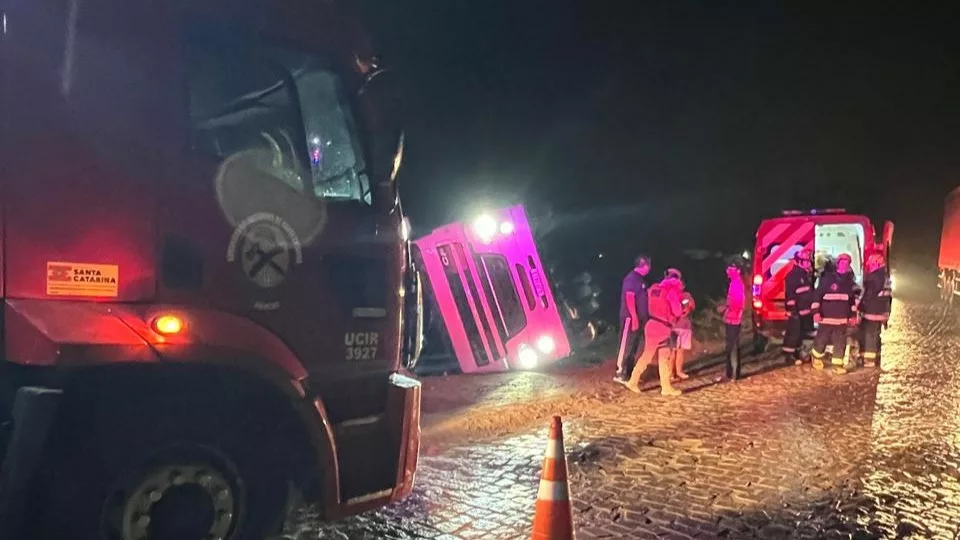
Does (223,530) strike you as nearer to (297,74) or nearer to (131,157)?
(131,157)

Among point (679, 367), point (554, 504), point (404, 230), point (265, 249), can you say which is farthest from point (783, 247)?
point (265, 249)

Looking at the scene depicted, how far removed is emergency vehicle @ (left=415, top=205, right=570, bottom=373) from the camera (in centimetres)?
1081

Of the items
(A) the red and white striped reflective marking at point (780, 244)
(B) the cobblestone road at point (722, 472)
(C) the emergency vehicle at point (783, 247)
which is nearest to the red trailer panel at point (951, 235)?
(C) the emergency vehicle at point (783, 247)

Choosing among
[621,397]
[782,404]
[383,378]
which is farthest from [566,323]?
[383,378]

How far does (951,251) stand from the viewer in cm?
2377

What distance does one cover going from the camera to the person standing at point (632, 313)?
9836mm

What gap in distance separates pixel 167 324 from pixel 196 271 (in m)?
0.29

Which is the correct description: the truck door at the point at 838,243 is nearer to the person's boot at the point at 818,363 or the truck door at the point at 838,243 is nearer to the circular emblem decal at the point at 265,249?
the person's boot at the point at 818,363

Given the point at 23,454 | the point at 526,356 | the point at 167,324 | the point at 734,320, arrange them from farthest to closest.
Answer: the point at 526,356 < the point at 734,320 < the point at 167,324 < the point at 23,454

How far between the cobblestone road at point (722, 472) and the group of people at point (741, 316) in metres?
0.70

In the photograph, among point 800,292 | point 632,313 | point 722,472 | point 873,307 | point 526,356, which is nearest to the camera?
point 722,472

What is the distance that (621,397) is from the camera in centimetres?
944

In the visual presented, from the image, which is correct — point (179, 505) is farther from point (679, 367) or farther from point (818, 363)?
point (818, 363)

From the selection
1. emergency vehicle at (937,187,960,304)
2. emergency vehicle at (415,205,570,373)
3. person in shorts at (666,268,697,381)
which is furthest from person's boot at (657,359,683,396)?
emergency vehicle at (937,187,960,304)
